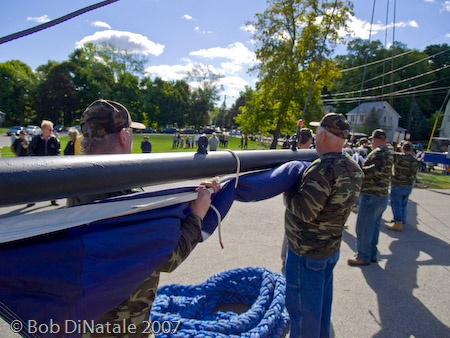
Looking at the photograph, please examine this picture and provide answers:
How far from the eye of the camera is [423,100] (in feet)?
206

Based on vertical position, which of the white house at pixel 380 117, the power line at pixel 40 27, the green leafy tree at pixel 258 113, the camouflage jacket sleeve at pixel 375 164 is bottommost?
the camouflage jacket sleeve at pixel 375 164

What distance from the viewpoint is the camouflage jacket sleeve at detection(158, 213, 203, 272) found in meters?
1.33

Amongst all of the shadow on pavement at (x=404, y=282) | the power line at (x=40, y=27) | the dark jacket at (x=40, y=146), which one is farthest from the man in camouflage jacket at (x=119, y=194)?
the dark jacket at (x=40, y=146)

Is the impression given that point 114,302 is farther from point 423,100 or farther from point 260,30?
point 423,100

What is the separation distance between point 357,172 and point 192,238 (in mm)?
1796

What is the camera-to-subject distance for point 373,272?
4.42m

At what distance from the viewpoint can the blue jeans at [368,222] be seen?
14.7 feet

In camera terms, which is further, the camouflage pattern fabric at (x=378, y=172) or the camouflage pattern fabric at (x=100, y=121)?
the camouflage pattern fabric at (x=378, y=172)

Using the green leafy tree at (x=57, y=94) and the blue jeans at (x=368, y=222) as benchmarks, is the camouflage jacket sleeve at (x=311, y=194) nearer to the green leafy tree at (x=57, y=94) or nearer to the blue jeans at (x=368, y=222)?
the blue jeans at (x=368, y=222)

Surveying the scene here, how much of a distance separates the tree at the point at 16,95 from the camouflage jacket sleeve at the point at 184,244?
66493 mm

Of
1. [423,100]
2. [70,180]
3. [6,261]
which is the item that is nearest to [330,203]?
[70,180]

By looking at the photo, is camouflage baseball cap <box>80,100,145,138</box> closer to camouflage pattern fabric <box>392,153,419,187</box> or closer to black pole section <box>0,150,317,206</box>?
black pole section <box>0,150,317,206</box>

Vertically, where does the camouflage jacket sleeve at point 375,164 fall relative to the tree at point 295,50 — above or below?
below

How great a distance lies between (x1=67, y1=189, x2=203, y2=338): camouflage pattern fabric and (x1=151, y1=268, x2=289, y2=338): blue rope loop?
132 cm
